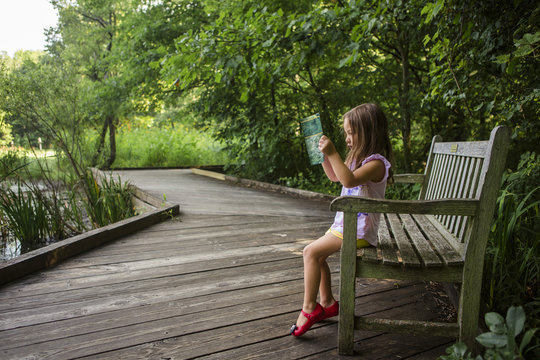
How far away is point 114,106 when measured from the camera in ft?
30.0

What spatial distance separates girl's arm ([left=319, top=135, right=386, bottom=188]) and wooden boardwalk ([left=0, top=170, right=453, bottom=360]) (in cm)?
80

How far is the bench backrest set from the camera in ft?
5.00

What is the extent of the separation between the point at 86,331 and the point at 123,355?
334 mm

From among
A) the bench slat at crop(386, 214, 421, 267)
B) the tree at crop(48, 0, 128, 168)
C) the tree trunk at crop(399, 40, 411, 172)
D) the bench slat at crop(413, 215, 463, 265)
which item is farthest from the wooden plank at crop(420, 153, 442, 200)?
the tree at crop(48, 0, 128, 168)

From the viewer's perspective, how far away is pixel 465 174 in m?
1.96

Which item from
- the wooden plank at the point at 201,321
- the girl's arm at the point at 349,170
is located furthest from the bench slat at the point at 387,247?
the wooden plank at the point at 201,321

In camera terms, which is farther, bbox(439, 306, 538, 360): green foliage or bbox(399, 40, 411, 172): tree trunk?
bbox(399, 40, 411, 172): tree trunk

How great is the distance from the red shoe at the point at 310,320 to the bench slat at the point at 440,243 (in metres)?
0.68

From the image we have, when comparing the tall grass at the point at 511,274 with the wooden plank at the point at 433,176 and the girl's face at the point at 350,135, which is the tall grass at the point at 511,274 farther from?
the girl's face at the point at 350,135

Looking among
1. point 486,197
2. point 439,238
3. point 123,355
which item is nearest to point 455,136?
point 439,238

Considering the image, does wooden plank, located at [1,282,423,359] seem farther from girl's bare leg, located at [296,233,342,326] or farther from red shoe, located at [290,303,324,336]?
girl's bare leg, located at [296,233,342,326]

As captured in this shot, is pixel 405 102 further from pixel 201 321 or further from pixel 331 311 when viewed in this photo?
pixel 201 321

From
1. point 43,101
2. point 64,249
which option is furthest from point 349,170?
point 43,101

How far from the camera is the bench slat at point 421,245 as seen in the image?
161 centimetres
